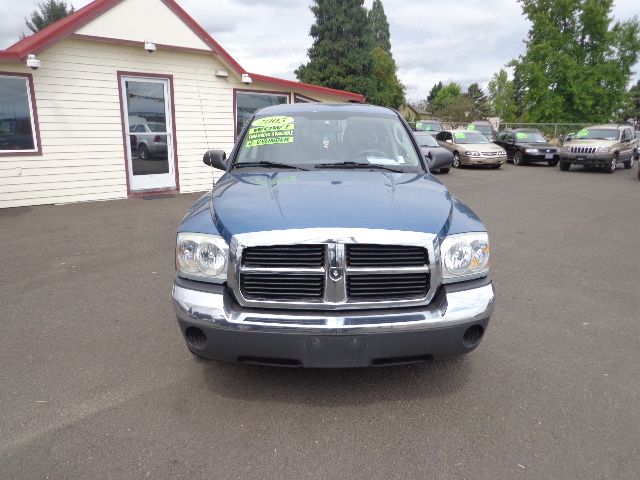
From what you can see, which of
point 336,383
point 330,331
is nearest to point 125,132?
point 336,383

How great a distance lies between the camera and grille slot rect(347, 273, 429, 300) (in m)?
2.59

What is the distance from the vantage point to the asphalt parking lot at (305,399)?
7.88 ft

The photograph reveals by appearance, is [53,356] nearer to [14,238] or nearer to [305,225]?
[305,225]

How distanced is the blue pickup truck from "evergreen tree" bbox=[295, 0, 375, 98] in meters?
35.6

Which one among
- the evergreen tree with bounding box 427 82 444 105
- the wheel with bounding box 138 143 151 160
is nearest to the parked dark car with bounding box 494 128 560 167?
the wheel with bounding box 138 143 151 160

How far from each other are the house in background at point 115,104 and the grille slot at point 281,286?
8.55 m

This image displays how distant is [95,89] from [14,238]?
167 inches

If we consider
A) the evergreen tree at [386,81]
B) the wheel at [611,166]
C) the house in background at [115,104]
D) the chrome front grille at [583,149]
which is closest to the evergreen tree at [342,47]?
the evergreen tree at [386,81]

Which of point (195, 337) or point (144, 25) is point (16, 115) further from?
point (195, 337)

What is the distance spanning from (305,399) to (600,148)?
18.4 m

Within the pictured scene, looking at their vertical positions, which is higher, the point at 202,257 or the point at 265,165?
the point at 265,165

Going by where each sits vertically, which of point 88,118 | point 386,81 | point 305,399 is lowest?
point 305,399

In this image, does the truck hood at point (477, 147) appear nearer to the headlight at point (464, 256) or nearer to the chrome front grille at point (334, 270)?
the headlight at point (464, 256)

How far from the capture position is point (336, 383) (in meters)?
3.07
